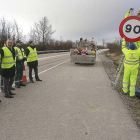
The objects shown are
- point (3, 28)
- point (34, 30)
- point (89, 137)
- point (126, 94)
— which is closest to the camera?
point (89, 137)

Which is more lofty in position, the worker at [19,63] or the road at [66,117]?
the worker at [19,63]

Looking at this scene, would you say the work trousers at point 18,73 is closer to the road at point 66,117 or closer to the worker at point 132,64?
the road at point 66,117

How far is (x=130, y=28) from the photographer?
5.93 metres

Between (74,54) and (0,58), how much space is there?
37.3ft

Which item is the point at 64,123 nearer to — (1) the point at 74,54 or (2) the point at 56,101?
(2) the point at 56,101

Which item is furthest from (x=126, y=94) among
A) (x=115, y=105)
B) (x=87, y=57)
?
(x=87, y=57)

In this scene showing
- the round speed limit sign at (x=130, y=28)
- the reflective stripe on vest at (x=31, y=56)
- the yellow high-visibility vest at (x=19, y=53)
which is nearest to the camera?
the round speed limit sign at (x=130, y=28)

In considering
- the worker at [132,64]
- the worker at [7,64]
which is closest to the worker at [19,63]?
the worker at [7,64]

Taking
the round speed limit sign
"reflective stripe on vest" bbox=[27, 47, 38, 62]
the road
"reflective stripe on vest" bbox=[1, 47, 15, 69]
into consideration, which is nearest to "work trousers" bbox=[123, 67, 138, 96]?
the road

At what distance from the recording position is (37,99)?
5.75 metres

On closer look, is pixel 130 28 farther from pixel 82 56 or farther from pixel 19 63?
pixel 82 56

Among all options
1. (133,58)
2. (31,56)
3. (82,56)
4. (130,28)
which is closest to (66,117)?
(133,58)

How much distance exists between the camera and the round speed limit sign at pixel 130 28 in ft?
19.2

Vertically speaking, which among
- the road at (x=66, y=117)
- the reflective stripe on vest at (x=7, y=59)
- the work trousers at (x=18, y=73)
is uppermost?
the reflective stripe on vest at (x=7, y=59)
